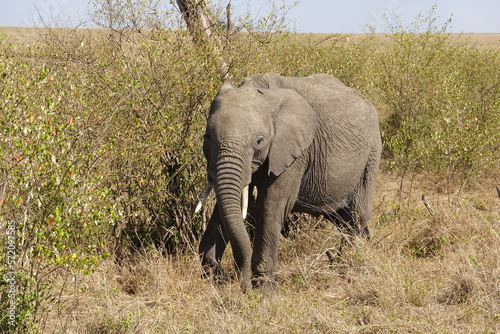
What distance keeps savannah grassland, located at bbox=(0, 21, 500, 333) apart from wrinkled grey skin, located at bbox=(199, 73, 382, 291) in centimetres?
41

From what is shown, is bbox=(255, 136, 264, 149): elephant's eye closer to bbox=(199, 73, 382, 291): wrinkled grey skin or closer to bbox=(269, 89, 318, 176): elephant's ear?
bbox=(199, 73, 382, 291): wrinkled grey skin

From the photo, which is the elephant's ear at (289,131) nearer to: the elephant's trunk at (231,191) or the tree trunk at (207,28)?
the elephant's trunk at (231,191)

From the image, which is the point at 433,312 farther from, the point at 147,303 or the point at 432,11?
the point at 432,11

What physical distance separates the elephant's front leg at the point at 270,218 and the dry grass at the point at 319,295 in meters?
0.28

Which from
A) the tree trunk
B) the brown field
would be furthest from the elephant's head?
the brown field

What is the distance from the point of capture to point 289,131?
6.36m

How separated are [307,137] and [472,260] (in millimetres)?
2093

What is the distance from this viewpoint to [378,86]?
524 inches

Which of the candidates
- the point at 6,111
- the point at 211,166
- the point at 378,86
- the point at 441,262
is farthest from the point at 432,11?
the point at 6,111

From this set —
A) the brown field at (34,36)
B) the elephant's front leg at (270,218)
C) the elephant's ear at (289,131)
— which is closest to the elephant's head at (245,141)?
the elephant's ear at (289,131)

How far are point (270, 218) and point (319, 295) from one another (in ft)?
3.28

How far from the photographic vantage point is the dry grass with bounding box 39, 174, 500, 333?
5414mm

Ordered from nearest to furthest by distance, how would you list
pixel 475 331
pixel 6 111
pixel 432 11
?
pixel 6 111
pixel 475 331
pixel 432 11

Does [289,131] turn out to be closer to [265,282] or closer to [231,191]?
[231,191]
